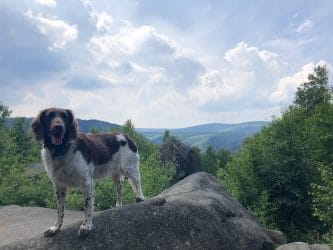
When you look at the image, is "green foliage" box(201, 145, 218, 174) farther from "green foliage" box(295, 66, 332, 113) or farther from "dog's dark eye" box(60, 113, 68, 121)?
"dog's dark eye" box(60, 113, 68, 121)

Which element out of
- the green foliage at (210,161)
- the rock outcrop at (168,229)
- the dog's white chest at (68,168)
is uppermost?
the dog's white chest at (68,168)

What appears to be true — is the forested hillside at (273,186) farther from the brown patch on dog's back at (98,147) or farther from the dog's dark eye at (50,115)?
the dog's dark eye at (50,115)

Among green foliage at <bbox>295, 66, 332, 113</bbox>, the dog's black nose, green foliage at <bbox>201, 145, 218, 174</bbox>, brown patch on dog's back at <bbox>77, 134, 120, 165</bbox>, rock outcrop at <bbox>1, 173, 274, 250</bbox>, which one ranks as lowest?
green foliage at <bbox>201, 145, 218, 174</bbox>

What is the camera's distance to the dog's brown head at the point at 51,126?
8.27m

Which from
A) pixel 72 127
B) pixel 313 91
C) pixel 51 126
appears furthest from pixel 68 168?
pixel 313 91

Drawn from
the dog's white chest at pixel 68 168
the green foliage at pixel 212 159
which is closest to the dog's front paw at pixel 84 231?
the dog's white chest at pixel 68 168

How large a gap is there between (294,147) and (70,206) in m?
20.3

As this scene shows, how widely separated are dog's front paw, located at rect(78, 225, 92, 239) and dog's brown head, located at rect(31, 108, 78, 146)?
219 cm

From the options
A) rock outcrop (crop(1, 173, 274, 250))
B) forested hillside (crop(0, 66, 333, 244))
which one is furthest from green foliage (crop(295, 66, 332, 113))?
rock outcrop (crop(1, 173, 274, 250))

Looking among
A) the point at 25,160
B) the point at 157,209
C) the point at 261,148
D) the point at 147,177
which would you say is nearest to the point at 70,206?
the point at 147,177

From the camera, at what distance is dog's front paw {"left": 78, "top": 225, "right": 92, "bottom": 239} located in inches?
357

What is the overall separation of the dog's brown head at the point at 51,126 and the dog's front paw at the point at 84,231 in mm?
2195

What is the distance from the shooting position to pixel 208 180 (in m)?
16.7

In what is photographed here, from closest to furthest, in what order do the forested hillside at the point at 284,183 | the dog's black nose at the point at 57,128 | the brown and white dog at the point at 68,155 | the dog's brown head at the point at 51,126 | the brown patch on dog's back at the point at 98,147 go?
the dog's black nose at the point at 57,128 < the dog's brown head at the point at 51,126 < the brown and white dog at the point at 68,155 < the brown patch on dog's back at the point at 98,147 < the forested hillside at the point at 284,183
